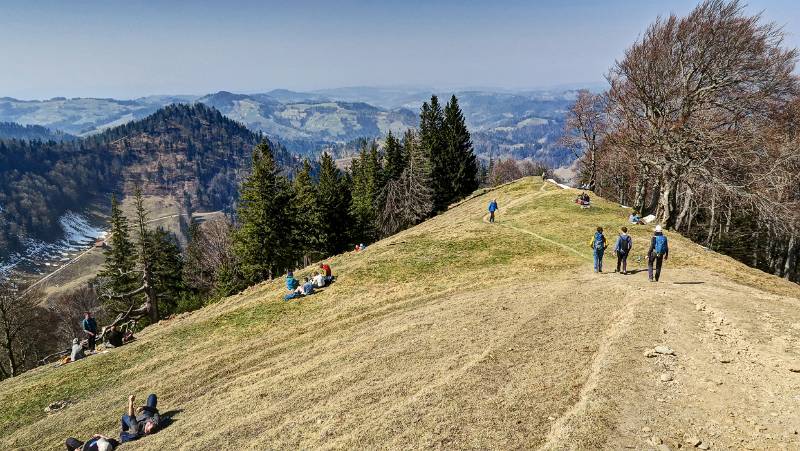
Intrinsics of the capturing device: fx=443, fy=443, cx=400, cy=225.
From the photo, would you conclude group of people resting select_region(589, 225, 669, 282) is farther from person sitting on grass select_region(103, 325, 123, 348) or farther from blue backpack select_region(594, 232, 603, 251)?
person sitting on grass select_region(103, 325, 123, 348)

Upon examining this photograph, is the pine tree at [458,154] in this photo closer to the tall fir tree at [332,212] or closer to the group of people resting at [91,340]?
the tall fir tree at [332,212]

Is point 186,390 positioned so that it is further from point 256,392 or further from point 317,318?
point 317,318

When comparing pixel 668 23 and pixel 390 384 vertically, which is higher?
pixel 668 23

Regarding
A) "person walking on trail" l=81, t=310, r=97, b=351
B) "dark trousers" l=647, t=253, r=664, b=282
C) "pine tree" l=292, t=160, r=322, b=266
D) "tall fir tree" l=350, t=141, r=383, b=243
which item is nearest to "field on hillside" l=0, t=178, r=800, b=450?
"dark trousers" l=647, t=253, r=664, b=282

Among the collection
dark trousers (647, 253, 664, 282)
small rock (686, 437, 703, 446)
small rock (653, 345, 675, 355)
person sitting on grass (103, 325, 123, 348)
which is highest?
dark trousers (647, 253, 664, 282)

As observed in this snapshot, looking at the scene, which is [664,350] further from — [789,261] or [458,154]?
[458,154]

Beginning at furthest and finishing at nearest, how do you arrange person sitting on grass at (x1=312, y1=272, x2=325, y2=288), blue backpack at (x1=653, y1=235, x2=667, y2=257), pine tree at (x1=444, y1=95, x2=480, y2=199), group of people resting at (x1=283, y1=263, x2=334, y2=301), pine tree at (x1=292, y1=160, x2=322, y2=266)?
pine tree at (x1=444, y1=95, x2=480, y2=199), pine tree at (x1=292, y1=160, x2=322, y2=266), person sitting on grass at (x1=312, y1=272, x2=325, y2=288), group of people resting at (x1=283, y1=263, x2=334, y2=301), blue backpack at (x1=653, y1=235, x2=667, y2=257)

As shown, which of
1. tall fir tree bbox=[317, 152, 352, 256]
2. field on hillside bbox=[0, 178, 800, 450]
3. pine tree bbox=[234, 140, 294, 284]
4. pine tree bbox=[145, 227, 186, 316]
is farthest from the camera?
tall fir tree bbox=[317, 152, 352, 256]

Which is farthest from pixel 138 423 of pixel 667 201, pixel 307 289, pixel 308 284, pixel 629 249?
pixel 667 201

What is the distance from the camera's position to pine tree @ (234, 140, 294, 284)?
5338cm

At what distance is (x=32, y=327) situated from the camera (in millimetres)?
65688

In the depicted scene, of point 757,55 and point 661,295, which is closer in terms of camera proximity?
point 661,295

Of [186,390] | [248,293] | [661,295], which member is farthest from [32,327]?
[661,295]

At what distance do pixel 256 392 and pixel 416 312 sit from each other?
8874 mm
